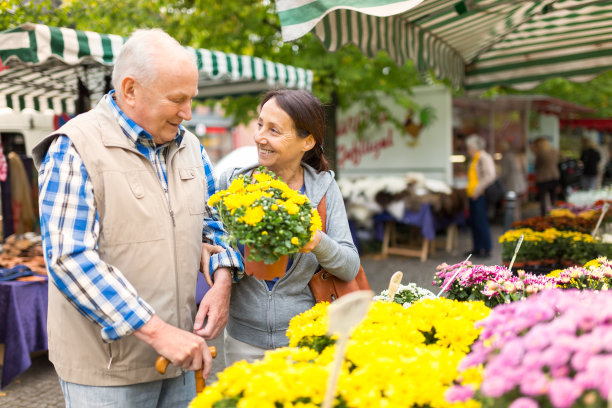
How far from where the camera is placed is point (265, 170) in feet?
6.76

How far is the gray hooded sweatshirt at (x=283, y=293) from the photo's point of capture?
2070 mm

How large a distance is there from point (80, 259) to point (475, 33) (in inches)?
181

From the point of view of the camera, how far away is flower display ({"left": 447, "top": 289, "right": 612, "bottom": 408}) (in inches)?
35.6

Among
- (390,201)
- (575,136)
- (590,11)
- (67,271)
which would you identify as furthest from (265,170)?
(575,136)

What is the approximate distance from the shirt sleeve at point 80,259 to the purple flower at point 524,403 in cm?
105

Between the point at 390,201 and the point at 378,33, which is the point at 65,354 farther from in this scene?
the point at 390,201

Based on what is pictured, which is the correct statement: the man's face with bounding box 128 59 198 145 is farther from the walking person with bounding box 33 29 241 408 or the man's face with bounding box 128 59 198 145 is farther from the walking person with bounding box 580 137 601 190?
the walking person with bounding box 580 137 601 190

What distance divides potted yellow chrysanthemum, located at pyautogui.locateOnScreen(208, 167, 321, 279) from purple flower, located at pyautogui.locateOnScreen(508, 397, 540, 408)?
0.86 m

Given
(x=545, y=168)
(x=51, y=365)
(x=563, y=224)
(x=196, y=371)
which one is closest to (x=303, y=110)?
(x=196, y=371)

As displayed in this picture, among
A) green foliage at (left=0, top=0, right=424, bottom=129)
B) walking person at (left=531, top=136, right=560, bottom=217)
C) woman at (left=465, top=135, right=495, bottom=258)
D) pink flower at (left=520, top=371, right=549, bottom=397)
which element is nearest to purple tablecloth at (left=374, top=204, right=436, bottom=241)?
woman at (left=465, top=135, right=495, bottom=258)

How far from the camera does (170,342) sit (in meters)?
1.56

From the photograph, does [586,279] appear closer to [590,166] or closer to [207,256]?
[207,256]

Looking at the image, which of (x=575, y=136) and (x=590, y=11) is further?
(x=575, y=136)

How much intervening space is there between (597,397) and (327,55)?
7.46 meters
